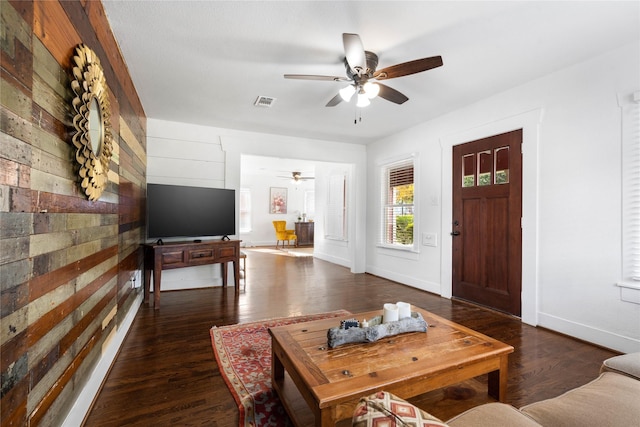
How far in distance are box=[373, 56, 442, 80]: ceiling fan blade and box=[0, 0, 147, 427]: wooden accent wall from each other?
6.51 feet

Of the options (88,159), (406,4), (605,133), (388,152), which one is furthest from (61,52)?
(388,152)

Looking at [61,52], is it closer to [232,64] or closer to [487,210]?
[232,64]

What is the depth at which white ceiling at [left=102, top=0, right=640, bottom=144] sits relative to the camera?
2.04m

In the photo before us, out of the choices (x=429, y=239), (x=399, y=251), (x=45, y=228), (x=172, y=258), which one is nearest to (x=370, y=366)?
(x=45, y=228)

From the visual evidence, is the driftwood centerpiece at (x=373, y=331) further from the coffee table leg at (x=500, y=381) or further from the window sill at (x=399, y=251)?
the window sill at (x=399, y=251)

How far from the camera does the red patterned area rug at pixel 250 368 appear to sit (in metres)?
1.68

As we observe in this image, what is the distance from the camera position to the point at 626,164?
2465mm

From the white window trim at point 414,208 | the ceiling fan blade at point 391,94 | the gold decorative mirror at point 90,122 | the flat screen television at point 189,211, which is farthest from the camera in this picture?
the white window trim at point 414,208

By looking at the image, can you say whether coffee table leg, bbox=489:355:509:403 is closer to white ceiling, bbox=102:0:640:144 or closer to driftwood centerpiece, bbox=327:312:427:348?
driftwood centerpiece, bbox=327:312:427:348

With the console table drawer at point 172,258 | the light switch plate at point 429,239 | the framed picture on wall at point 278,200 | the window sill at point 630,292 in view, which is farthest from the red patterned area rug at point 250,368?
the framed picture on wall at point 278,200

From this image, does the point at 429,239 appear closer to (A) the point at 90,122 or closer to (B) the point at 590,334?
(B) the point at 590,334

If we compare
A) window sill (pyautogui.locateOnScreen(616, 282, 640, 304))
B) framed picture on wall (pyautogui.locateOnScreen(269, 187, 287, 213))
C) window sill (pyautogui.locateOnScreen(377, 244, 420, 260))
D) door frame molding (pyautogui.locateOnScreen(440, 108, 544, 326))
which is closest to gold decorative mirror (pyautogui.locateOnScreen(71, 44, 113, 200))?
door frame molding (pyautogui.locateOnScreen(440, 108, 544, 326))

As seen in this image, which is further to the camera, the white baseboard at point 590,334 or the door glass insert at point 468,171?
the door glass insert at point 468,171

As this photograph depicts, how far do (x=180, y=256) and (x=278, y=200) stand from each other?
7.11 m
